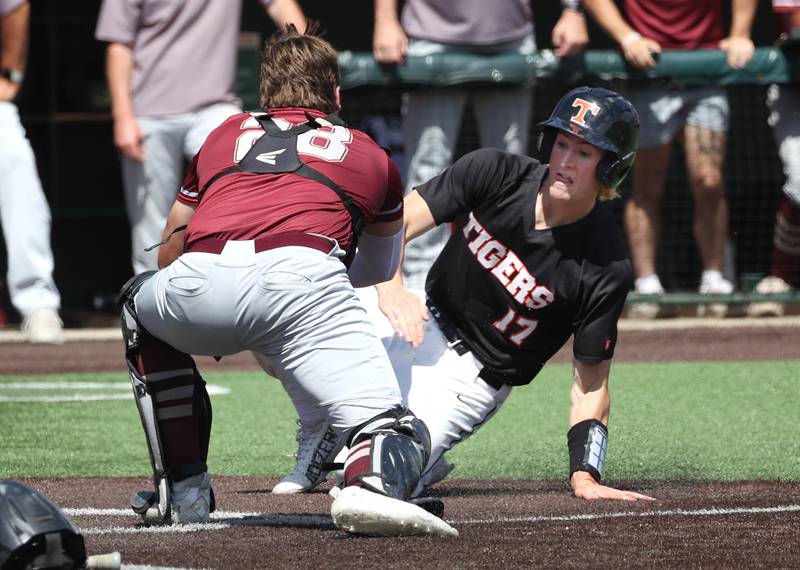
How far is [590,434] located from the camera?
4.86 meters

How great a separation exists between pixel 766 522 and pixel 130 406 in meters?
3.88

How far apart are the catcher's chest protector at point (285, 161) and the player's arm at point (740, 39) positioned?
18.2 feet

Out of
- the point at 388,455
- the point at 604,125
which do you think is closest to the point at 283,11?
the point at 604,125

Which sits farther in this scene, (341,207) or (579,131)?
(579,131)

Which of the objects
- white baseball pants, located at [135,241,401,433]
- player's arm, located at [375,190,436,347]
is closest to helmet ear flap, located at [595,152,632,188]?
player's arm, located at [375,190,436,347]

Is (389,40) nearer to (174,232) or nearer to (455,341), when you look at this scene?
(455,341)

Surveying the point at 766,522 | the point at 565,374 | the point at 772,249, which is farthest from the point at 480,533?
the point at 772,249

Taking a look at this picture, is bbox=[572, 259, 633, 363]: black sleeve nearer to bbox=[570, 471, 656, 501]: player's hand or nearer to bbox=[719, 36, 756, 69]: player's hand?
bbox=[570, 471, 656, 501]: player's hand

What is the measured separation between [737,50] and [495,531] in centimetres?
601

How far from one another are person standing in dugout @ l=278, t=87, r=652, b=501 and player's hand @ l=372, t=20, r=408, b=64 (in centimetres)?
371

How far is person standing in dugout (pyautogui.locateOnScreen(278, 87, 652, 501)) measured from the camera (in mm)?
4941

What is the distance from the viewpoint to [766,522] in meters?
4.00

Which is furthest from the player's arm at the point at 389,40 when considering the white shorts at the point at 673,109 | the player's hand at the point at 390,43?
the white shorts at the point at 673,109

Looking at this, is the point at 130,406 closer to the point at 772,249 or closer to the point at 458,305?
the point at 458,305
